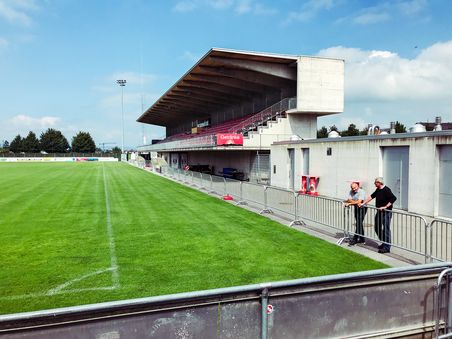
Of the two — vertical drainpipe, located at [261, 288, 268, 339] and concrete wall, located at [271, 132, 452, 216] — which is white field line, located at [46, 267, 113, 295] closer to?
vertical drainpipe, located at [261, 288, 268, 339]

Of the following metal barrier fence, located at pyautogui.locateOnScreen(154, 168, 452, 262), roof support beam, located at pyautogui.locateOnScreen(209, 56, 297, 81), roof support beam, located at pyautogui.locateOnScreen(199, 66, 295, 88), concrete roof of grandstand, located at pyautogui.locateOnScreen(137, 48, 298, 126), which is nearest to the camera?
metal barrier fence, located at pyautogui.locateOnScreen(154, 168, 452, 262)

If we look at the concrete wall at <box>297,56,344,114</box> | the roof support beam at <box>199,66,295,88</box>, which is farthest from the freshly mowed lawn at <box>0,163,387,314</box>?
the roof support beam at <box>199,66,295,88</box>

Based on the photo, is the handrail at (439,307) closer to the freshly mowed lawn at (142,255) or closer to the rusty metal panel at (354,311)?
the rusty metal panel at (354,311)

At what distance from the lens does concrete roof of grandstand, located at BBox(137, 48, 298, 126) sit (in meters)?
31.6

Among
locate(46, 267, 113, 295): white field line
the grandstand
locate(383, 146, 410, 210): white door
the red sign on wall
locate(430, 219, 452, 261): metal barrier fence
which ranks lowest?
locate(46, 267, 113, 295): white field line

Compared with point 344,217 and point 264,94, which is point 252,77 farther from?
point 344,217

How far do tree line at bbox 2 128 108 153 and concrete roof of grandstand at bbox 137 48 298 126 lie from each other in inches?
4323

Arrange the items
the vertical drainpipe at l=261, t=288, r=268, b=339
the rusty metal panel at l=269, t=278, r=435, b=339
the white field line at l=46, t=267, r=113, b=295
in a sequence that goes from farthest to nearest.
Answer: the white field line at l=46, t=267, r=113, b=295
the rusty metal panel at l=269, t=278, r=435, b=339
the vertical drainpipe at l=261, t=288, r=268, b=339

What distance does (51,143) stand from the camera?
5763 inches

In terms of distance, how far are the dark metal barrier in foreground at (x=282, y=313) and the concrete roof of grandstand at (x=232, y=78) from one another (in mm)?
27754

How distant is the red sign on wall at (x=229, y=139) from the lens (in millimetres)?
29812

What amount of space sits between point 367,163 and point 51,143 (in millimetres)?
149272

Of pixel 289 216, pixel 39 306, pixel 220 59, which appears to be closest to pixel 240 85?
pixel 220 59

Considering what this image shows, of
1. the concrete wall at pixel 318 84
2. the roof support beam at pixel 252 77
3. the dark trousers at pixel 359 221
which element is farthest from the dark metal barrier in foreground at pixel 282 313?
the roof support beam at pixel 252 77
